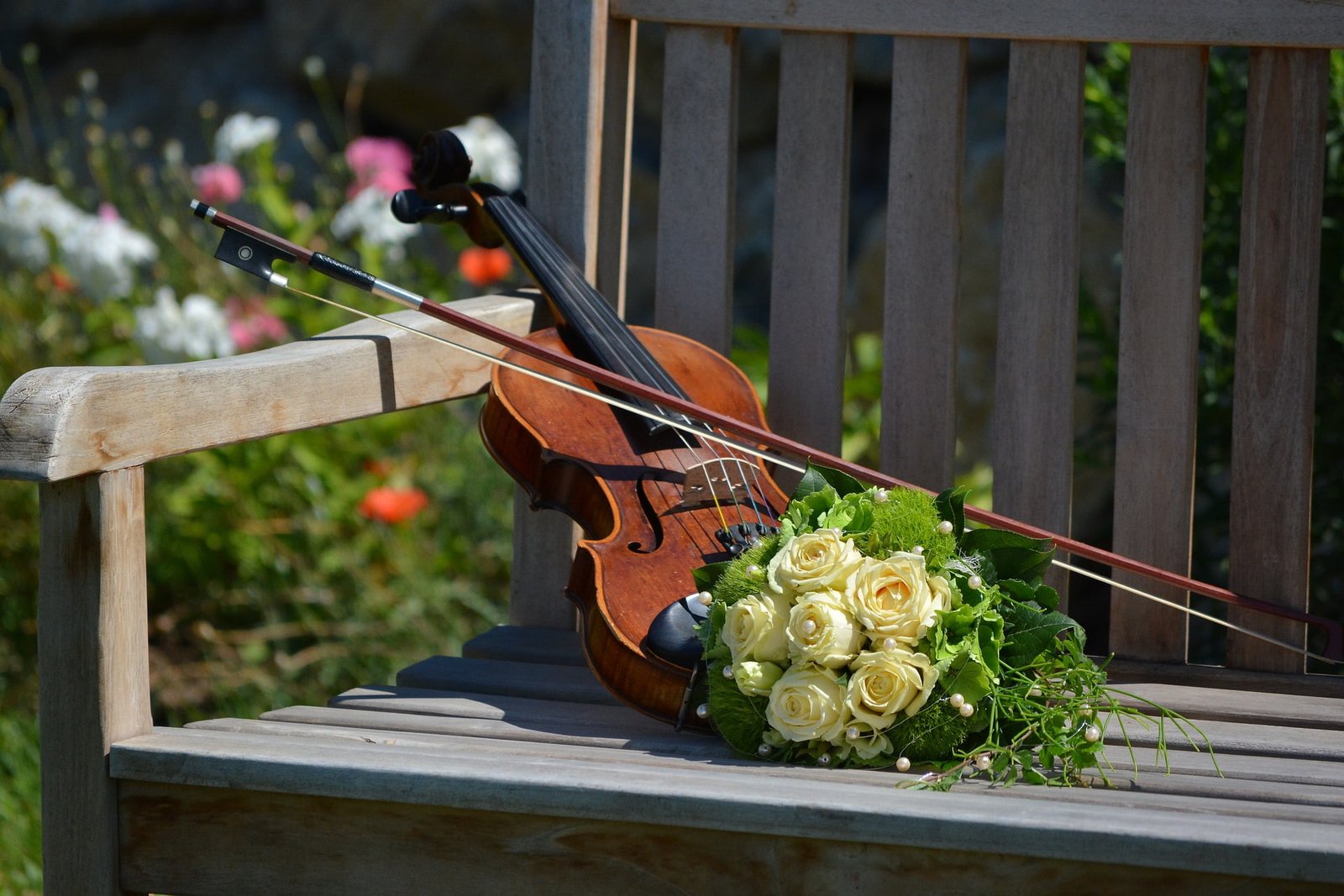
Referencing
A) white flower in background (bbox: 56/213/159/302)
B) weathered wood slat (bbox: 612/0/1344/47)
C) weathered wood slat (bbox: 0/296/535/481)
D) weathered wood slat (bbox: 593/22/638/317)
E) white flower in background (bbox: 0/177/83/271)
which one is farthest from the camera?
white flower in background (bbox: 0/177/83/271)

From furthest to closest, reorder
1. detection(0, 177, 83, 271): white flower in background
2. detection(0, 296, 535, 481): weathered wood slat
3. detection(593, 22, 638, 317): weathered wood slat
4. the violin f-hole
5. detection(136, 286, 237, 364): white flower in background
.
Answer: detection(0, 177, 83, 271): white flower in background
detection(136, 286, 237, 364): white flower in background
detection(593, 22, 638, 317): weathered wood slat
the violin f-hole
detection(0, 296, 535, 481): weathered wood slat

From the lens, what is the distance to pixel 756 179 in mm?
3959

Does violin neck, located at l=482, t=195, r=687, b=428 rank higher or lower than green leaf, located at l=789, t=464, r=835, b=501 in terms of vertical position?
higher

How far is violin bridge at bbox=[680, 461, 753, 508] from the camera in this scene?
1.39 m

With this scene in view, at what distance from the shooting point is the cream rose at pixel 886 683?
1103 millimetres

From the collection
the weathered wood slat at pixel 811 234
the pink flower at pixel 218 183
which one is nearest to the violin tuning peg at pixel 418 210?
the weathered wood slat at pixel 811 234

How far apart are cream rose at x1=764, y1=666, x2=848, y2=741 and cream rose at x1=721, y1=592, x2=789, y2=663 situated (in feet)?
0.08

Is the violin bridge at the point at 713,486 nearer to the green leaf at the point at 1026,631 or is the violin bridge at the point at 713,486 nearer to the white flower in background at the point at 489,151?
the green leaf at the point at 1026,631

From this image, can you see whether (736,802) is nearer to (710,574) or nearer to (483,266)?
(710,574)

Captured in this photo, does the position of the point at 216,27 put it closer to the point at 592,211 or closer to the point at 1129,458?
the point at 592,211

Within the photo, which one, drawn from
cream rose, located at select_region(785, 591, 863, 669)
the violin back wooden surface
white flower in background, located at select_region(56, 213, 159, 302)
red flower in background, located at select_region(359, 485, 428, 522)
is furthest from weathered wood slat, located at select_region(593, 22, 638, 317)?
white flower in background, located at select_region(56, 213, 159, 302)

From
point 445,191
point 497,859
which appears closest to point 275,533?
point 445,191

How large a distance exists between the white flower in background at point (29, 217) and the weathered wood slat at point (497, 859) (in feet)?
6.17

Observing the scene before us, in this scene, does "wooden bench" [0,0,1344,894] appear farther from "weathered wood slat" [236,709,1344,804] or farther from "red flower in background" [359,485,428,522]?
"red flower in background" [359,485,428,522]
